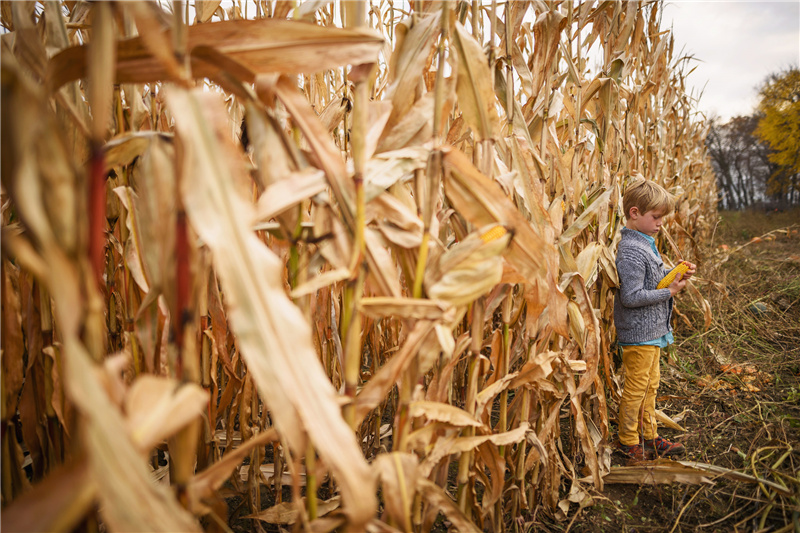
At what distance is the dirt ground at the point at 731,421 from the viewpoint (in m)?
1.34

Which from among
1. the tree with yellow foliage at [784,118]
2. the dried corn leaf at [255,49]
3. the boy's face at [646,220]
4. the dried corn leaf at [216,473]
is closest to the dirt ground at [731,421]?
the boy's face at [646,220]

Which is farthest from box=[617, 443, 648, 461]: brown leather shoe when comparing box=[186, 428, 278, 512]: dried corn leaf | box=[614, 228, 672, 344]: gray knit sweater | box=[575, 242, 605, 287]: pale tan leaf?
box=[186, 428, 278, 512]: dried corn leaf

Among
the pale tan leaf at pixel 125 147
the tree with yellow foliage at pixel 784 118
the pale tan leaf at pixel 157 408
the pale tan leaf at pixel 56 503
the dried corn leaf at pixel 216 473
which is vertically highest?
the tree with yellow foliage at pixel 784 118

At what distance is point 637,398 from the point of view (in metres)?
1.80

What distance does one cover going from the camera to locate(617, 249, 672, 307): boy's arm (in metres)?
1.73

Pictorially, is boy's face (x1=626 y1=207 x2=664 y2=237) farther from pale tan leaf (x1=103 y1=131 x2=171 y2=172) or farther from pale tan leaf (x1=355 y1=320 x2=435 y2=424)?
pale tan leaf (x1=103 y1=131 x2=171 y2=172)

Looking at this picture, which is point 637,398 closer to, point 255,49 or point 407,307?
point 407,307

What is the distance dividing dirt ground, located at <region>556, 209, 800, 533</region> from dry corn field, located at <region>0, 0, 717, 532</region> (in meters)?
0.14

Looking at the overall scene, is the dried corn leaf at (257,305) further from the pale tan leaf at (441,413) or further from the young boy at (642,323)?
the young boy at (642,323)

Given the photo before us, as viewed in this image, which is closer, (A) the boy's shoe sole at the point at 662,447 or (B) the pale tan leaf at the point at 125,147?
(B) the pale tan leaf at the point at 125,147

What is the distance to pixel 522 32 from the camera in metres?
1.40

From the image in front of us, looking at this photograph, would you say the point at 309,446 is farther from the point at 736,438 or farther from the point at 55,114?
the point at 736,438

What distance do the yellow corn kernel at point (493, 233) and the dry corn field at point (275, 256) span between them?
0.06 ft

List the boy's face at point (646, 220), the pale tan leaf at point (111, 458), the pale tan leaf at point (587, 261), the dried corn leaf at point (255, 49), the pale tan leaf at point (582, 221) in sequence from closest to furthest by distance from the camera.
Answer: the pale tan leaf at point (111, 458), the dried corn leaf at point (255, 49), the pale tan leaf at point (582, 221), the pale tan leaf at point (587, 261), the boy's face at point (646, 220)
